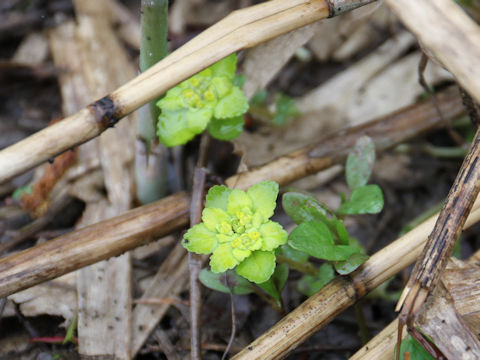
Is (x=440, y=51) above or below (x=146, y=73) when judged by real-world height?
below

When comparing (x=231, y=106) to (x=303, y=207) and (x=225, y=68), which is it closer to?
(x=225, y=68)

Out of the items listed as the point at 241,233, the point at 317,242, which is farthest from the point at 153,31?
the point at 317,242

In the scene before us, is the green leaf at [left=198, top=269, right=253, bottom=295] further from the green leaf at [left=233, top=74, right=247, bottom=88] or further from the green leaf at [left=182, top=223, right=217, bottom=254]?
the green leaf at [left=233, top=74, right=247, bottom=88]

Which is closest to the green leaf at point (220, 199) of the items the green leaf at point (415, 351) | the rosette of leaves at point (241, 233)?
the rosette of leaves at point (241, 233)

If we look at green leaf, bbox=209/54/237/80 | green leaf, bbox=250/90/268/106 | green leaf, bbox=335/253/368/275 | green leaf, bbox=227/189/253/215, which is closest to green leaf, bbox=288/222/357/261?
green leaf, bbox=335/253/368/275

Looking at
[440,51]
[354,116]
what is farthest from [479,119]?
[354,116]

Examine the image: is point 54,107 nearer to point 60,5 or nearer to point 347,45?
point 60,5
